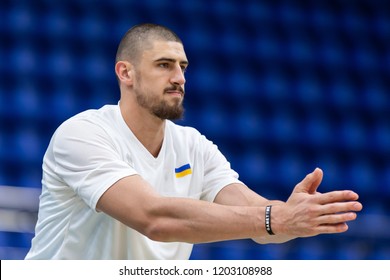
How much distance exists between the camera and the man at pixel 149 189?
2131mm

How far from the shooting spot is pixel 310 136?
586cm

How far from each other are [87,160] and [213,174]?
0.54 metres

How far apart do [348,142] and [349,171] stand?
0.26 m

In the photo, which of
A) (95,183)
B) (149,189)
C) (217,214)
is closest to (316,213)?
(217,214)

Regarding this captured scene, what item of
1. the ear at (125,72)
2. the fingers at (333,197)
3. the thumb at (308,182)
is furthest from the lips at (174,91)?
the fingers at (333,197)

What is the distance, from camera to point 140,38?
9.12 feet

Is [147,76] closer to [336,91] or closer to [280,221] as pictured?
[280,221]

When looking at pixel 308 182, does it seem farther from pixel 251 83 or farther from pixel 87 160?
pixel 251 83

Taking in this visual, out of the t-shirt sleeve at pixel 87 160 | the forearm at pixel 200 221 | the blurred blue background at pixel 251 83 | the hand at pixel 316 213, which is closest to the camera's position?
the hand at pixel 316 213

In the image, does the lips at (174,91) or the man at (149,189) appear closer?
the man at (149,189)

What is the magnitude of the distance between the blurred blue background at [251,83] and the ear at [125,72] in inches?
83.3

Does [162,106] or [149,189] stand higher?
[162,106]

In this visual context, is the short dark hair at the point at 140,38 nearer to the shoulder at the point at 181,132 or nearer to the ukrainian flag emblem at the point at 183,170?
the shoulder at the point at 181,132
